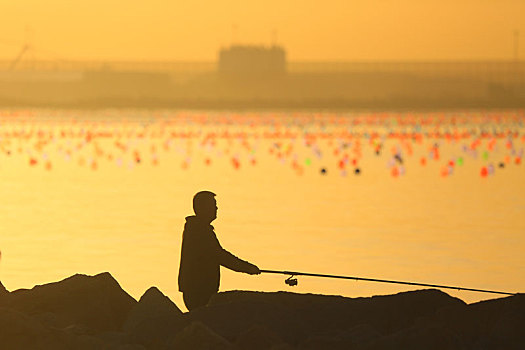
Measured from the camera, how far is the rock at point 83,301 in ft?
54.0

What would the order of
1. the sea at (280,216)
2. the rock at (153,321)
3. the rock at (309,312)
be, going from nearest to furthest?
the rock at (153,321)
the rock at (309,312)
the sea at (280,216)

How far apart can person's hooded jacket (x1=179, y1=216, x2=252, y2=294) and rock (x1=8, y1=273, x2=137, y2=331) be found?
83 centimetres

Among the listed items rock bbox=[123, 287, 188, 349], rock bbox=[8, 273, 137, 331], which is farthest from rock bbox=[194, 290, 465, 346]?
rock bbox=[8, 273, 137, 331]

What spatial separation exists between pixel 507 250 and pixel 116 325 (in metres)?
10.6

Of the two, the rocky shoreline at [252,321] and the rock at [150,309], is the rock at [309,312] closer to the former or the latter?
the rocky shoreline at [252,321]

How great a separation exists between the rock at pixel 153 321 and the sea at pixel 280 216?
3.97 meters

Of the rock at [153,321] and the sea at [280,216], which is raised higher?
the sea at [280,216]

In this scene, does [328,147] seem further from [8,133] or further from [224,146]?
[8,133]

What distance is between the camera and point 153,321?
49.5 feet

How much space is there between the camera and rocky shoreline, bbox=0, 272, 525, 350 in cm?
1371

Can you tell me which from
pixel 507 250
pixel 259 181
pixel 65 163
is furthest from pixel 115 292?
pixel 65 163

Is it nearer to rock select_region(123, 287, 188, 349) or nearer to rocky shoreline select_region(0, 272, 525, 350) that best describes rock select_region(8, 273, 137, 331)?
rocky shoreline select_region(0, 272, 525, 350)

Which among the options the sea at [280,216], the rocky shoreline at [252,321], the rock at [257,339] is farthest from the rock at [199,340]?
the sea at [280,216]

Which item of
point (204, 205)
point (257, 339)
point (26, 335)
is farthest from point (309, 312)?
point (26, 335)
